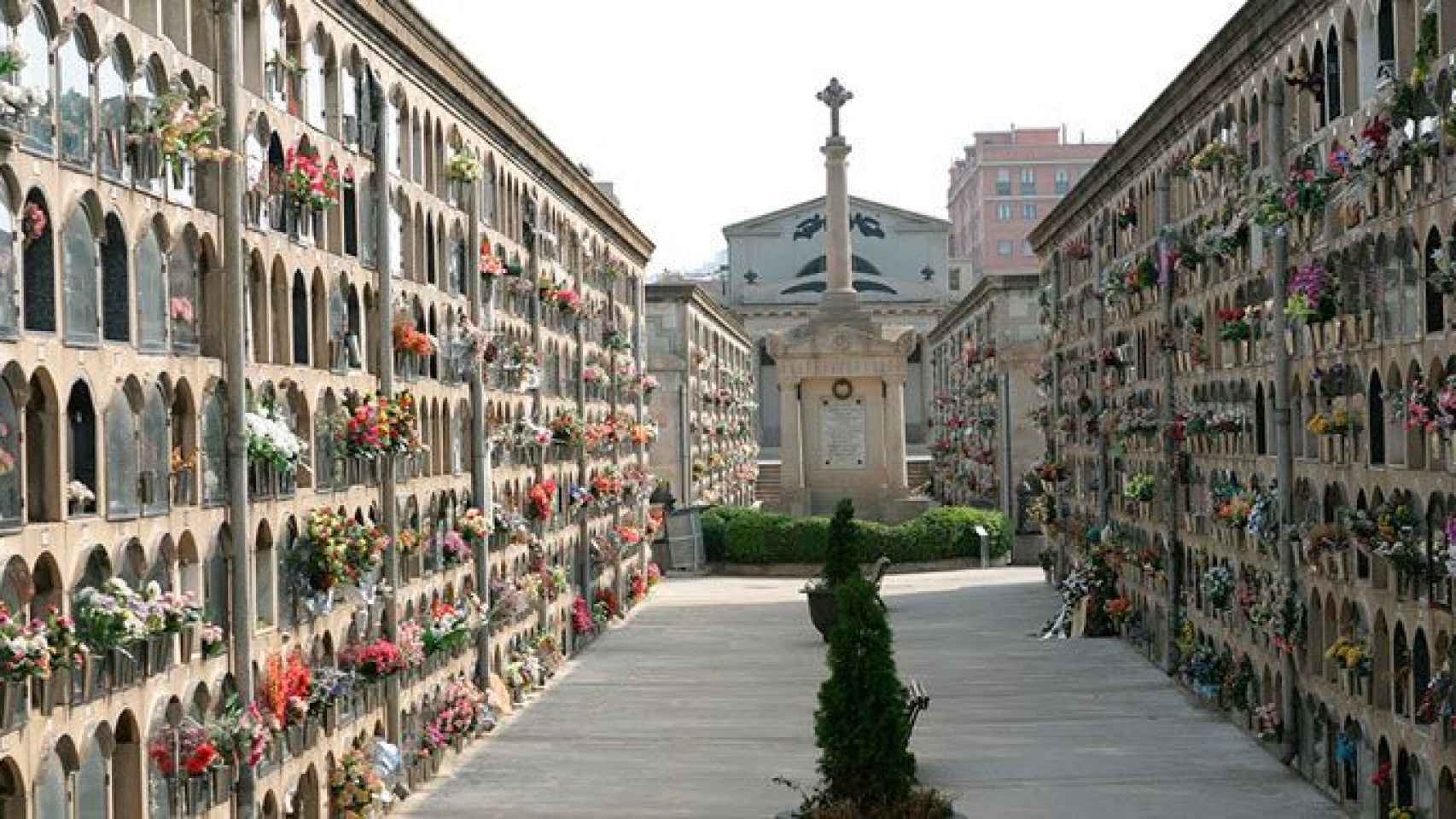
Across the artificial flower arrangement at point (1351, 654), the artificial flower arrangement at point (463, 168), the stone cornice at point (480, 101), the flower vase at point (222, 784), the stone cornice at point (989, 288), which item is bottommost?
the flower vase at point (222, 784)

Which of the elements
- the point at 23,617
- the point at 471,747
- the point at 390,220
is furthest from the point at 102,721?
the point at 471,747

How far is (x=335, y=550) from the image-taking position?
17.1 m

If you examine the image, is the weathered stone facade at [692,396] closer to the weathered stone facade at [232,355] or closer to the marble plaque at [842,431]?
the marble plaque at [842,431]

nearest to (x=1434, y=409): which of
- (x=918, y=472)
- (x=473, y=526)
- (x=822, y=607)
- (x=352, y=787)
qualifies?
(x=352, y=787)

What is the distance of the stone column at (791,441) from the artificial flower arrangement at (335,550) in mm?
38167

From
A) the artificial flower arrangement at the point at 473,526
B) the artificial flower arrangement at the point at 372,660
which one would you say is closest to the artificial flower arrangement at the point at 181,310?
the artificial flower arrangement at the point at 372,660

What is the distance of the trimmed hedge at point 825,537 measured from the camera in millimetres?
50875

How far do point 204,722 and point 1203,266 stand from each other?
1553 centimetres

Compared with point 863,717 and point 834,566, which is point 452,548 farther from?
point 834,566

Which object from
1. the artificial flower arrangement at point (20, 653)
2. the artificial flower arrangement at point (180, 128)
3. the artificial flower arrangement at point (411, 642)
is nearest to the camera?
the artificial flower arrangement at point (20, 653)

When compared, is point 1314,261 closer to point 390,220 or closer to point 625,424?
point 390,220

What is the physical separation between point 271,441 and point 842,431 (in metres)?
41.6

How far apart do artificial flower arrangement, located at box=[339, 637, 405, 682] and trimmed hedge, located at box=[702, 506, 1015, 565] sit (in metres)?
31.8

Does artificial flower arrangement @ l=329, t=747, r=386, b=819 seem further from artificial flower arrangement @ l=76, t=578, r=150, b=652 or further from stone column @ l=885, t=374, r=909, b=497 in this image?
stone column @ l=885, t=374, r=909, b=497
